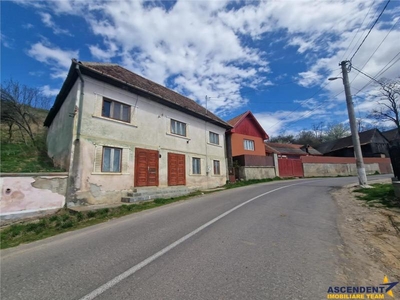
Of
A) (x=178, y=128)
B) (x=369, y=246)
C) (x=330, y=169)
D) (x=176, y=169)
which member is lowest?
(x=369, y=246)

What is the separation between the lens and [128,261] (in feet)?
12.4

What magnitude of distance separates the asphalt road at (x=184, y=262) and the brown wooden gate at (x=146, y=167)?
261 inches

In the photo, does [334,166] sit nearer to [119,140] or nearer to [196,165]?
[196,165]

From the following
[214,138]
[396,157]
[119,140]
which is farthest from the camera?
[214,138]

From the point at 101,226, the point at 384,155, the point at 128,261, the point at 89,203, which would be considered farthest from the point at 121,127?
the point at 384,155

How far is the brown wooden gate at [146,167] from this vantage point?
12891 mm

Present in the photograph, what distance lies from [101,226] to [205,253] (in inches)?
177

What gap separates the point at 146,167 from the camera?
13.5 metres

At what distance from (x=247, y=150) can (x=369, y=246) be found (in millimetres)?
23013

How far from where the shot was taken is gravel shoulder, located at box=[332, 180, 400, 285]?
3.03m

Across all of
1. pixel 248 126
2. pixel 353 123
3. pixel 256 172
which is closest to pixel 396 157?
pixel 353 123

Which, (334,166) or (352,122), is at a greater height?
(352,122)

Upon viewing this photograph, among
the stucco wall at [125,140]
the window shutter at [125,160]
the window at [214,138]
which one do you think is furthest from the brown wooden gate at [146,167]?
the window at [214,138]

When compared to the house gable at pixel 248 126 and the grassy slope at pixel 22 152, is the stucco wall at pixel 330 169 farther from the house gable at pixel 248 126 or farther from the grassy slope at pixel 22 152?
the grassy slope at pixel 22 152
